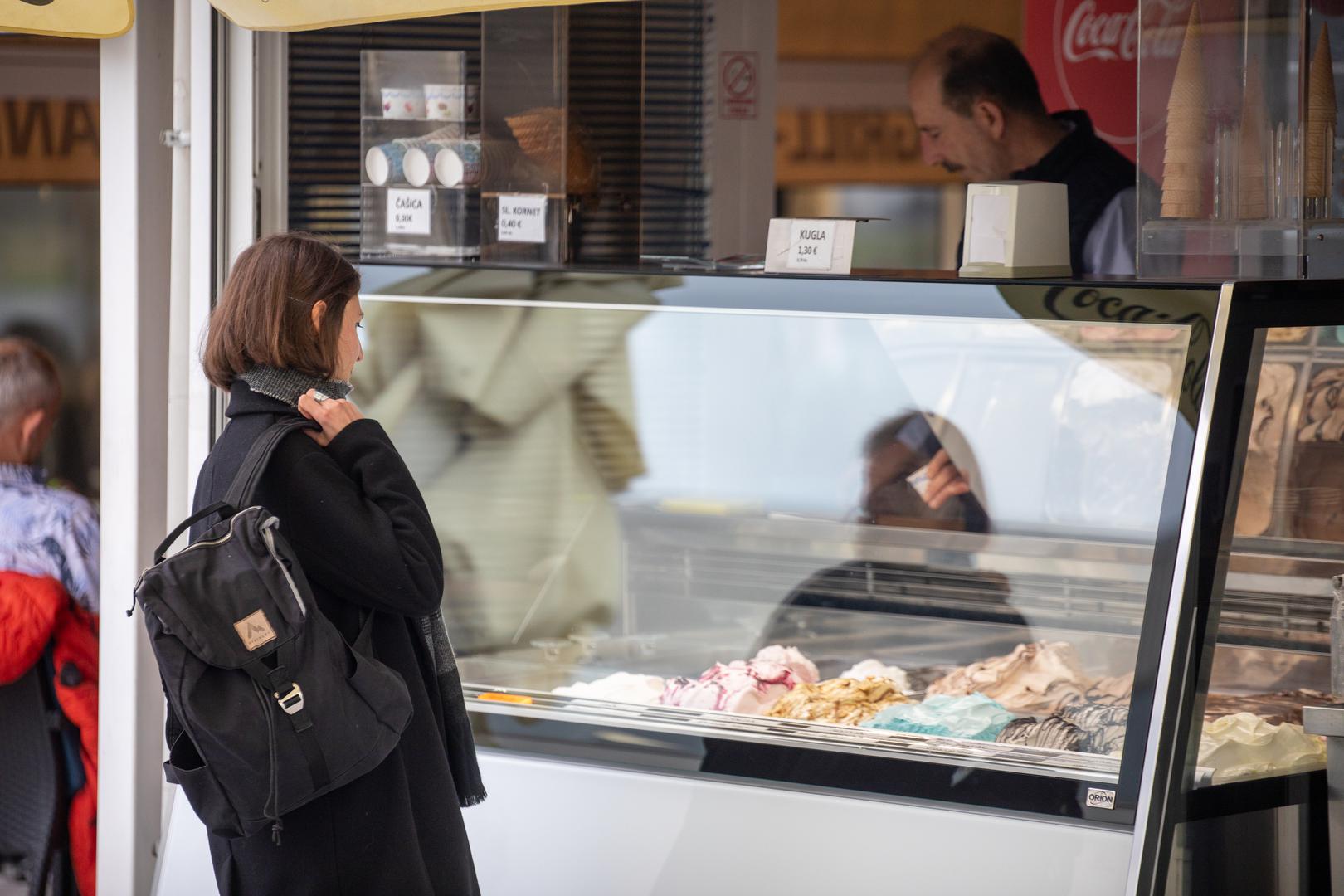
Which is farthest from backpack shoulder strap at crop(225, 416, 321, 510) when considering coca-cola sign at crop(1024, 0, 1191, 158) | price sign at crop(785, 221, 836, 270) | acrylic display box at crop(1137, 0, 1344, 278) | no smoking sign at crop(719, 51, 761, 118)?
coca-cola sign at crop(1024, 0, 1191, 158)

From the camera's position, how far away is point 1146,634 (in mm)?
2160

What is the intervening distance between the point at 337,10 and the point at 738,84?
2.53m

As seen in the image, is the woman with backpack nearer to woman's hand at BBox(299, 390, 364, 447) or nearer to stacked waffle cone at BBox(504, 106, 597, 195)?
woman's hand at BBox(299, 390, 364, 447)

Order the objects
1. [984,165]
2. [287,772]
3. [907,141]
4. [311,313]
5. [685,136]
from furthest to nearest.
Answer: [907,141]
[685,136]
[984,165]
[311,313]
[287,772]

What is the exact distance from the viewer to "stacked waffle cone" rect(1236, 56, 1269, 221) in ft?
8.40

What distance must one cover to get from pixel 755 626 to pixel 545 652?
1.54ft

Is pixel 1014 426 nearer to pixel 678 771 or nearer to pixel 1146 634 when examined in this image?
pixel 1146 634

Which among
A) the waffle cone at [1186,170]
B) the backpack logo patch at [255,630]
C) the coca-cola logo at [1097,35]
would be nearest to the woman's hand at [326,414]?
the backpack logo patch at [255,630]

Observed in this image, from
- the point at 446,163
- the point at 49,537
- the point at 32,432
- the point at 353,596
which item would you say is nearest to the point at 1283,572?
the point at 353,596

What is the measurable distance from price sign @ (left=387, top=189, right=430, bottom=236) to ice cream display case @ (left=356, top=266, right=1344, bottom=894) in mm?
209

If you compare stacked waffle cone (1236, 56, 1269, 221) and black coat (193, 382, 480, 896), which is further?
stacked waffle cone (1236, 56, 1269, 221)

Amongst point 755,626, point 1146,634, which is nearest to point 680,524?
point 755,626

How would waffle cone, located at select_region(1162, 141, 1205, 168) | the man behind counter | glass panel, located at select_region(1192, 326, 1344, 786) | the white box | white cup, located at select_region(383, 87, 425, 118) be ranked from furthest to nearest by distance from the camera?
the man behind counter < white cup, located at select_region(383, 87, 425, 118) < waffle cone, located at select_region(1162, 141, 1205, 168) < the white box < glass panel, located at select_region(1192, 326, 1344, 786)

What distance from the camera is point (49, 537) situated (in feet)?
11.4
